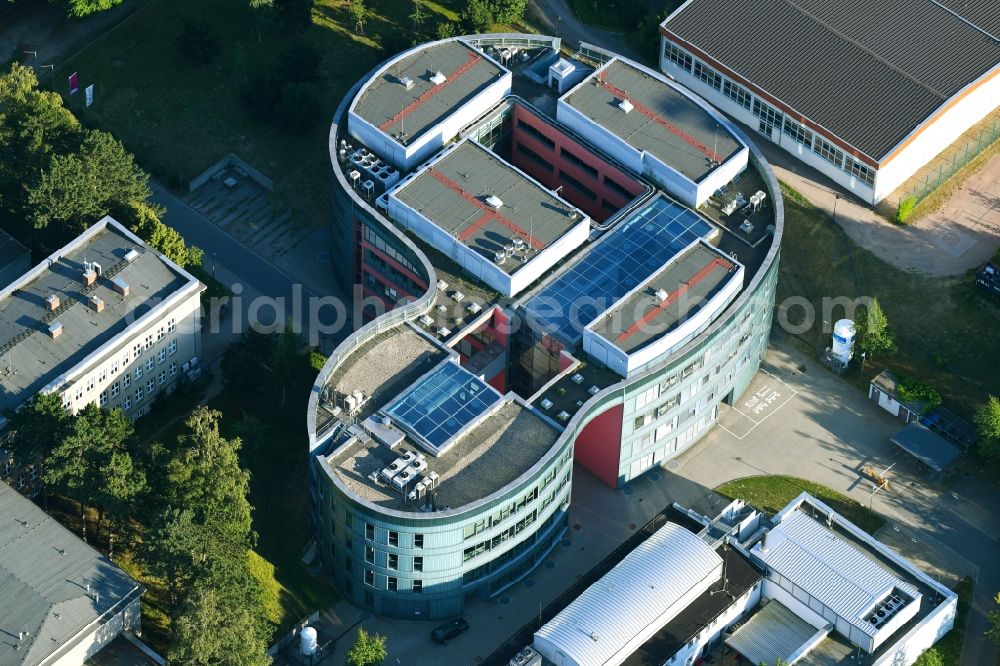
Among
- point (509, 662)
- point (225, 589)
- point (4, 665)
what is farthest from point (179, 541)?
point (509, 662)

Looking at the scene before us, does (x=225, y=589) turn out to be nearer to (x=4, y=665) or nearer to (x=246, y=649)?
(x=246, y=649)

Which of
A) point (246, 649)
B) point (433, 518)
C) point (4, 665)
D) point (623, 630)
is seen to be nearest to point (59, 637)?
point (4, 665)

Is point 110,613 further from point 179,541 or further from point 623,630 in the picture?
point 623,630

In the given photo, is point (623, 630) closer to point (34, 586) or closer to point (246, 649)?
point (246, 649)

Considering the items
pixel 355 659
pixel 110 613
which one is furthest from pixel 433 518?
pixel 110 613
